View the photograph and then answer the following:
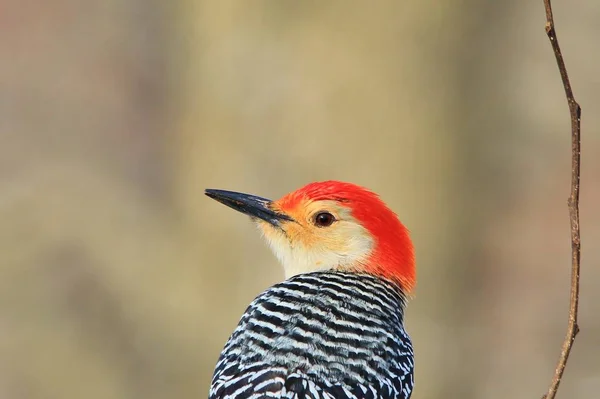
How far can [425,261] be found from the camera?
7.42 metres

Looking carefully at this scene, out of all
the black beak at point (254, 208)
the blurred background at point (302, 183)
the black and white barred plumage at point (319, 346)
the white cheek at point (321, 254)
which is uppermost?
the blurred background at point (302, 183)

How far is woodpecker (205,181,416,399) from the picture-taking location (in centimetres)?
409

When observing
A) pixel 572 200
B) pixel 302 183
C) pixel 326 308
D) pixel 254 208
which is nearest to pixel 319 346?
pixel 326 308

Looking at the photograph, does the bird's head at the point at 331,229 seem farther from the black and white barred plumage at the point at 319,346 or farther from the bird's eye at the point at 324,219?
the black and white barred plumage at the point at 319,346

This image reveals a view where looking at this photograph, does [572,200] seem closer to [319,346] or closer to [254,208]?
[319,346]

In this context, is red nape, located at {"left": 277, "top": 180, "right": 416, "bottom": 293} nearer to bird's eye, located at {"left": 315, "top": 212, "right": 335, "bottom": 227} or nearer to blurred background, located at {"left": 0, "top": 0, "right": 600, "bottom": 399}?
bird's eye, located at {"left": 315, "top": 212, "right": 335, "bottom": 227}

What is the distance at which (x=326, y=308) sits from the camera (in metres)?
4.47

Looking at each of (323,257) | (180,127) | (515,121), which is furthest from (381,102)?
(323,257)

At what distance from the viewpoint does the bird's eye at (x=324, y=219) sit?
486 cm

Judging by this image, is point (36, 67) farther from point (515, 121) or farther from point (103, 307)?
point (515, 121)

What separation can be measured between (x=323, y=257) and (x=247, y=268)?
2.76 metres

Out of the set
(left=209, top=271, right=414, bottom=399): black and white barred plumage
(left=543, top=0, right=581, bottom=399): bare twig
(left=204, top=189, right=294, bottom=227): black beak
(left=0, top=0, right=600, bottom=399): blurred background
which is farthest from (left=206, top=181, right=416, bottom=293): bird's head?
(left=0, top=0, right=600, bottom=399): blurred background

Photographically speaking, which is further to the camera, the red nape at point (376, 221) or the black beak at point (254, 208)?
the black beak at point (254, 208)

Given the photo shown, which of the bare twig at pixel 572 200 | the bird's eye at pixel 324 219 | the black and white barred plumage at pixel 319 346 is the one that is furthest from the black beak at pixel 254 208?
the bare twig at pixel 572 200
